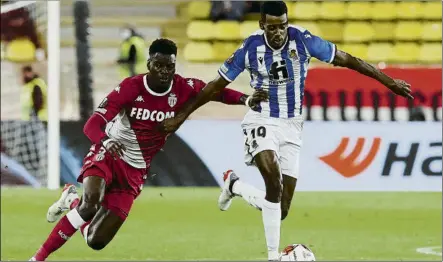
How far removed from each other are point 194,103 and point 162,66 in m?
0.46

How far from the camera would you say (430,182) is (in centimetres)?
1386

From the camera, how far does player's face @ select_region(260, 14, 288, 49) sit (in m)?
7.10

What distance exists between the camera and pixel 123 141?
762cm

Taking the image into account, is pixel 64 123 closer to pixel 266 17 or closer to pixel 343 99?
pixel 343 99

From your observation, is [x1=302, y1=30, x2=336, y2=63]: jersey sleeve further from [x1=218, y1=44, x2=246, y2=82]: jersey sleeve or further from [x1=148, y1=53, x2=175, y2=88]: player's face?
[x1=148, y1=53, x2=175, y2=88]: player's face

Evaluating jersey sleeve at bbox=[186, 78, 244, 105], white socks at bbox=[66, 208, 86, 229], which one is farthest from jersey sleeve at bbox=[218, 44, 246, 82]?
white socks at bbox=[66, 208, 86, 229]

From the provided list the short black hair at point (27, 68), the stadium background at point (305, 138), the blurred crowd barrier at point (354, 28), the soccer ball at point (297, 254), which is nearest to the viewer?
→ the soccer ball at point (297, 254)

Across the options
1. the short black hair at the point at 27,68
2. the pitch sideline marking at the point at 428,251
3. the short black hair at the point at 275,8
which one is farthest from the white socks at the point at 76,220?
the short black hair at the point at 27,68

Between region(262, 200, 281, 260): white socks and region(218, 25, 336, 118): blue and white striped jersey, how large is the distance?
753 mm

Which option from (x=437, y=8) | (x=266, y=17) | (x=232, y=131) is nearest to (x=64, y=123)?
(x=232, y=131)

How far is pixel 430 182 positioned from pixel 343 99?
153 centimetres

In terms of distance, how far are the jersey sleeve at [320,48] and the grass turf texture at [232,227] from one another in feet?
8.26

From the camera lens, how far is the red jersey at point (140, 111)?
727 centimetres

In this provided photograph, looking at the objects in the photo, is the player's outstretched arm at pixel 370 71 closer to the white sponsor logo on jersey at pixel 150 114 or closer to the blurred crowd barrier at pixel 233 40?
the white sponsor logo on jersey at pixel 150 114
